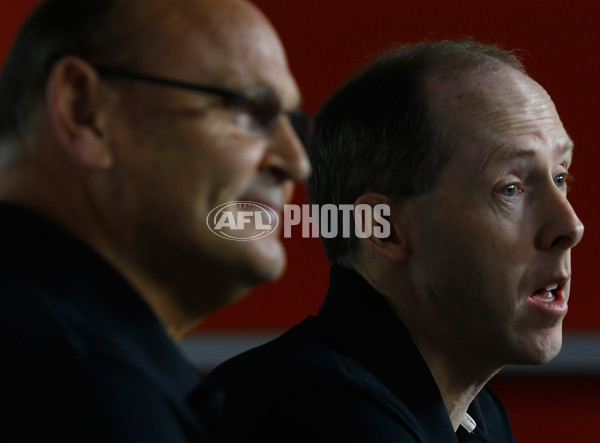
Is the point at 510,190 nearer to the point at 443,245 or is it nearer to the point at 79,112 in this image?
the point at 443,245

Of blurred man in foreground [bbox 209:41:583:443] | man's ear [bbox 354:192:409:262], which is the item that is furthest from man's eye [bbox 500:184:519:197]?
man's ear [bbox 354:192:409:262]

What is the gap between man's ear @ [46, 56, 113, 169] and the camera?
60 cm

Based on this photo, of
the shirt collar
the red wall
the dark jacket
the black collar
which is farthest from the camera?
the red wall

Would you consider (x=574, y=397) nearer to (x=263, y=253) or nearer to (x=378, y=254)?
(x=378, y=254)

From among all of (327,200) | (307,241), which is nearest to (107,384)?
(327,200)

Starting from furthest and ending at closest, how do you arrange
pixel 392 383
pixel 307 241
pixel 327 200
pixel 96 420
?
pixel 307 241, pixel 327 200, pixel 392 383, pixel 96 420

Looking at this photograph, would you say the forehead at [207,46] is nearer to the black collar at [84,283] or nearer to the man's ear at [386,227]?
the black collar at [84,283]

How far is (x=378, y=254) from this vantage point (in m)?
1.12

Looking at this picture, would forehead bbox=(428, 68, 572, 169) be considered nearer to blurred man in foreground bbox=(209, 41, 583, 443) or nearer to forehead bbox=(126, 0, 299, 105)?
blurred man in foreground bbox=(209, 41, 583, 443)

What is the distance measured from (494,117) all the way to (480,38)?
127 cm

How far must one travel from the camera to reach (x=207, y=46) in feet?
2.00

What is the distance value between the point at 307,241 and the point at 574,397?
762 millimetres

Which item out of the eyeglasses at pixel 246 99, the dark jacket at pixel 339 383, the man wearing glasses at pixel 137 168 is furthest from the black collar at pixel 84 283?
the dark jacket at pixel 339 383

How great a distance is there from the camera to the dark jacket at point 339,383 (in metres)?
0.94
